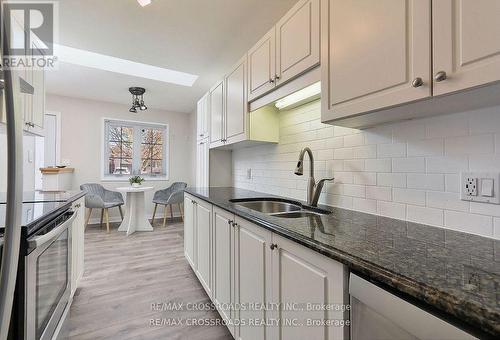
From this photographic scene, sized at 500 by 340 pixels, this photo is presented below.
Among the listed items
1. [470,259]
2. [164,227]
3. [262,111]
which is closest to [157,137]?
[164,227]

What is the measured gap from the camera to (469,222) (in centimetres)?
92

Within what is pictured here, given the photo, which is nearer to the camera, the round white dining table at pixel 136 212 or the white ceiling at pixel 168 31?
the white ceiling at pixel 168 31

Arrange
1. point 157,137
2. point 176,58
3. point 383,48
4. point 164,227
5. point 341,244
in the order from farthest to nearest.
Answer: point 157,137 < point 164,227 < point 176,58 < point 383,48 < point 341,244

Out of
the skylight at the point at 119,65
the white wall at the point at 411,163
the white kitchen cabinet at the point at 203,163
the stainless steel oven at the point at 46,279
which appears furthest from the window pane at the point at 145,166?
the white wall at the point at 411,163

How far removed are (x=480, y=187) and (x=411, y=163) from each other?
10.4 inches

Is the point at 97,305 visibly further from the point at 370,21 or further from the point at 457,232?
the point at 370,21

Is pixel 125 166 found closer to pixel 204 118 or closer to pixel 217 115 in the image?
pixel 204 118

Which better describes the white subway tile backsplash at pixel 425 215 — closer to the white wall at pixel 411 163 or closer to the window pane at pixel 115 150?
the white wall at pixel 411 163

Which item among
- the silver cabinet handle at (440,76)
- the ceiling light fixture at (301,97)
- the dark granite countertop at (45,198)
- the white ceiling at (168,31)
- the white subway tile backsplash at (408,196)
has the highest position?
the white ceiling at (168,31)

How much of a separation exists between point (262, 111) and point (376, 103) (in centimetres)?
118

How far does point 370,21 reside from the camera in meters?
0.94

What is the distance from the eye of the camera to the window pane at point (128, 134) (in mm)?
4949

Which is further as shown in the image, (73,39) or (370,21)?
(73,39)

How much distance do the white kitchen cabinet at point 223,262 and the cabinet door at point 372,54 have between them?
2.92 ft
